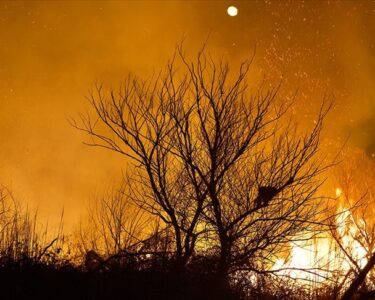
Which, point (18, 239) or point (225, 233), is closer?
point (225, 233)

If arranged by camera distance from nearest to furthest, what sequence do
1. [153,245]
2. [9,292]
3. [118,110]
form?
[9,292], [118,110], [153,245]

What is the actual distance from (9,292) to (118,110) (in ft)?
13.7

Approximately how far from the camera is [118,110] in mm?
12234

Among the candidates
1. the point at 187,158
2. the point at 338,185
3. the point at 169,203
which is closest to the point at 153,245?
the point at 169,203

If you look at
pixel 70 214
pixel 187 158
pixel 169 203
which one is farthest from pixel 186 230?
pixel 70 214

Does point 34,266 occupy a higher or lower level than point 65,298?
higher

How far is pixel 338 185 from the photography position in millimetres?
26844

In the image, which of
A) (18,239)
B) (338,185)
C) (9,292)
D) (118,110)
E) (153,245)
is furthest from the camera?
(338,185)

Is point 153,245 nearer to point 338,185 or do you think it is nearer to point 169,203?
point 169,203

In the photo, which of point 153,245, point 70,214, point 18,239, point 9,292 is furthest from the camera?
point 70,214

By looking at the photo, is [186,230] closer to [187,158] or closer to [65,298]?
[187,158]

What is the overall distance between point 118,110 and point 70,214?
22.7 meters

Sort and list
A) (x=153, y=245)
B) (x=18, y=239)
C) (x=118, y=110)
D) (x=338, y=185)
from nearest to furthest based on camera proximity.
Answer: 1. (x=118, y=110)
2. (x=153, y=245)
3. (x=18, y=239)
4. (x=338, y=185)

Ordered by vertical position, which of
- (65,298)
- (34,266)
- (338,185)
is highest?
(338,185)
